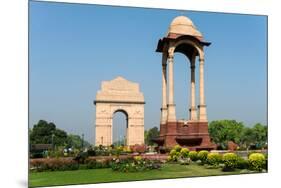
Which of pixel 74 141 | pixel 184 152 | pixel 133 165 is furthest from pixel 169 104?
pixel 74 141

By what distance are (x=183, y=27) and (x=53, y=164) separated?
3.34 metres

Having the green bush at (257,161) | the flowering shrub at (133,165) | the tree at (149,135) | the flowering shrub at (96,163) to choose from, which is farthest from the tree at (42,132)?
the green bush at (257,161)

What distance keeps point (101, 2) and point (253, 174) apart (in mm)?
4075

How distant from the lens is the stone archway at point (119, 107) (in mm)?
7863

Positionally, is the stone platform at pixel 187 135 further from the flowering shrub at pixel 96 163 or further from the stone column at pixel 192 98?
the flowering shrub at pixel 96 163

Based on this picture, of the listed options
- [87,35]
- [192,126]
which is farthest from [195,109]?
[87,35]

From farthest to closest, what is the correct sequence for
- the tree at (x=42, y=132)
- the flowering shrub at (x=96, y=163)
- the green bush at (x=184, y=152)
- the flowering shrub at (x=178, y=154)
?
the green bush at (x=184, y=152) < the flowering shrub at (x=178, y=154) < the flowering shrub at (x=96, y=163) < the tree at (x=42, y=132)

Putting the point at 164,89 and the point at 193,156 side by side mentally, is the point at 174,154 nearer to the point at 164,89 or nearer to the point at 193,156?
the point at 193,156

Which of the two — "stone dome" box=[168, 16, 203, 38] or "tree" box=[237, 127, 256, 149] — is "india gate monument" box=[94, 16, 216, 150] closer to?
"stone dome" box=[168, 16, 203, 38]

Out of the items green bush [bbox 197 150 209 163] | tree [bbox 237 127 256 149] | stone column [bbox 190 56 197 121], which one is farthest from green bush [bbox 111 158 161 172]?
tree [bbox 237 127 256 149]

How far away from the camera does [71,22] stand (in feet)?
24.7

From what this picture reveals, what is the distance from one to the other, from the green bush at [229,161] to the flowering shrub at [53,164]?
8.73 ft

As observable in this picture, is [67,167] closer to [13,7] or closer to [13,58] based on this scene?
[13,58]

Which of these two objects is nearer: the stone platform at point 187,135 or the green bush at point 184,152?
the green bush at point 184,152
